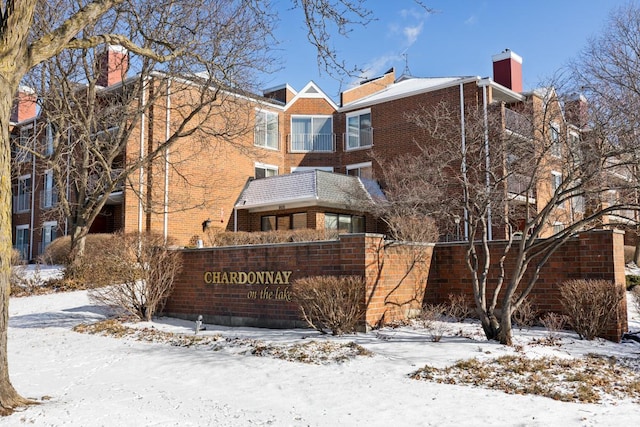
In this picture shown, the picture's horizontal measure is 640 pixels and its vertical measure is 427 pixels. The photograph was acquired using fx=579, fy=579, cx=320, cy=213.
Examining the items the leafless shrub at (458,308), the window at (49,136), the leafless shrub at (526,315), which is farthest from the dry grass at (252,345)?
the window at (49,136)

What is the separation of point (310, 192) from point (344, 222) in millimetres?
2724

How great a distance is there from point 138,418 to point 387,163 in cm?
2224

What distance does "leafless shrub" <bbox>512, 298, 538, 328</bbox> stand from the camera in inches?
422

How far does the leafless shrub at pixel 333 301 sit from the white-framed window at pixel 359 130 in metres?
18.8

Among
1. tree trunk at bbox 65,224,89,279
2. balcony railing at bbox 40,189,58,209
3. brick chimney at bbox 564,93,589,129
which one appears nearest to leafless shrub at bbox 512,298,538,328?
brick chimney at bbox 564,93,589,129

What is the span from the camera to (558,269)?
436 inches

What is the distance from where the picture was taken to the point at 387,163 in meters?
27.0

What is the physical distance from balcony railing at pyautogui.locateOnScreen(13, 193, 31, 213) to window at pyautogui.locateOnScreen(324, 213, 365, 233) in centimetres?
1848

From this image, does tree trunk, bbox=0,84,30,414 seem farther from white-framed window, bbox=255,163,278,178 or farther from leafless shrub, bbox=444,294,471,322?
white-framed window, bbox=255,163,278,178

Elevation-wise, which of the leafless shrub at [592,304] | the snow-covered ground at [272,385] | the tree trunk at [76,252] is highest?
the tree trunk at [76,252]

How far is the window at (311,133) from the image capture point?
3003 cm

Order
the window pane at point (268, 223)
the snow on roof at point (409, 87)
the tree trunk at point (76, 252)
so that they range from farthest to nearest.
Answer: the window pane at point (268, 223) → the snow on roof at point (409, 87) → the tree trunk at point (76, 252)

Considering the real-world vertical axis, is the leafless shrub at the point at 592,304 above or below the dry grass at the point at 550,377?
above

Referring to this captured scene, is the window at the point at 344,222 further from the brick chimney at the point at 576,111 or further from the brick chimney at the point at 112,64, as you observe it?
the brick chimney at the point at 576,111
